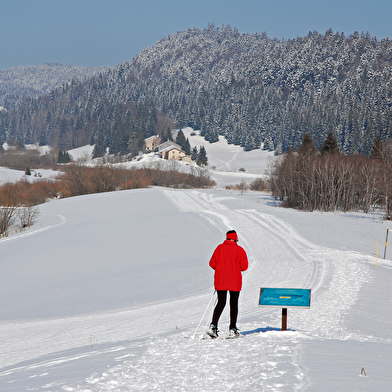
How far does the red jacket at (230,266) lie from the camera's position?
7234 millimetres

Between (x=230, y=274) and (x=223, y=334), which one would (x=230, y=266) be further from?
(x=223, y=334)

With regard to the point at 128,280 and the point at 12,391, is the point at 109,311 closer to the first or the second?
the point at 128,280

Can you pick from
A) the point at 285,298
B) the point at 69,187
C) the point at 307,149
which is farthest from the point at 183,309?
the point at 69,187

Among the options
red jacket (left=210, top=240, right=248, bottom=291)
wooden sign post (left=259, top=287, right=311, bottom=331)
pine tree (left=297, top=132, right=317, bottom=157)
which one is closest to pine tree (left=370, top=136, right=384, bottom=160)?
pine tree (left=297, top=132, right=317, bottom=157)

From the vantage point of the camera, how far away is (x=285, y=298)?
7148mm

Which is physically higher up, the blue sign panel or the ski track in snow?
the blue sign panel

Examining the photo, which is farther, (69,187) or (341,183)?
(69,187)

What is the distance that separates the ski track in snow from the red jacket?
3.26 feet

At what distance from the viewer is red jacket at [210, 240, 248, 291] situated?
723 cm

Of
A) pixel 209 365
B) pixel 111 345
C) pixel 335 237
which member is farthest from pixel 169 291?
pixel 335 237

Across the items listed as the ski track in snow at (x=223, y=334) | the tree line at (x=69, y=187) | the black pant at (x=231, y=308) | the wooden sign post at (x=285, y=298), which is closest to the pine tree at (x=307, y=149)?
the ski track in snow at (x=223, y=334)

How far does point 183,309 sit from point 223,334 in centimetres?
347

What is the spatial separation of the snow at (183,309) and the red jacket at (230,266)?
100cm

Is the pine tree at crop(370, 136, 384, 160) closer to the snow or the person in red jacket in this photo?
the snow
